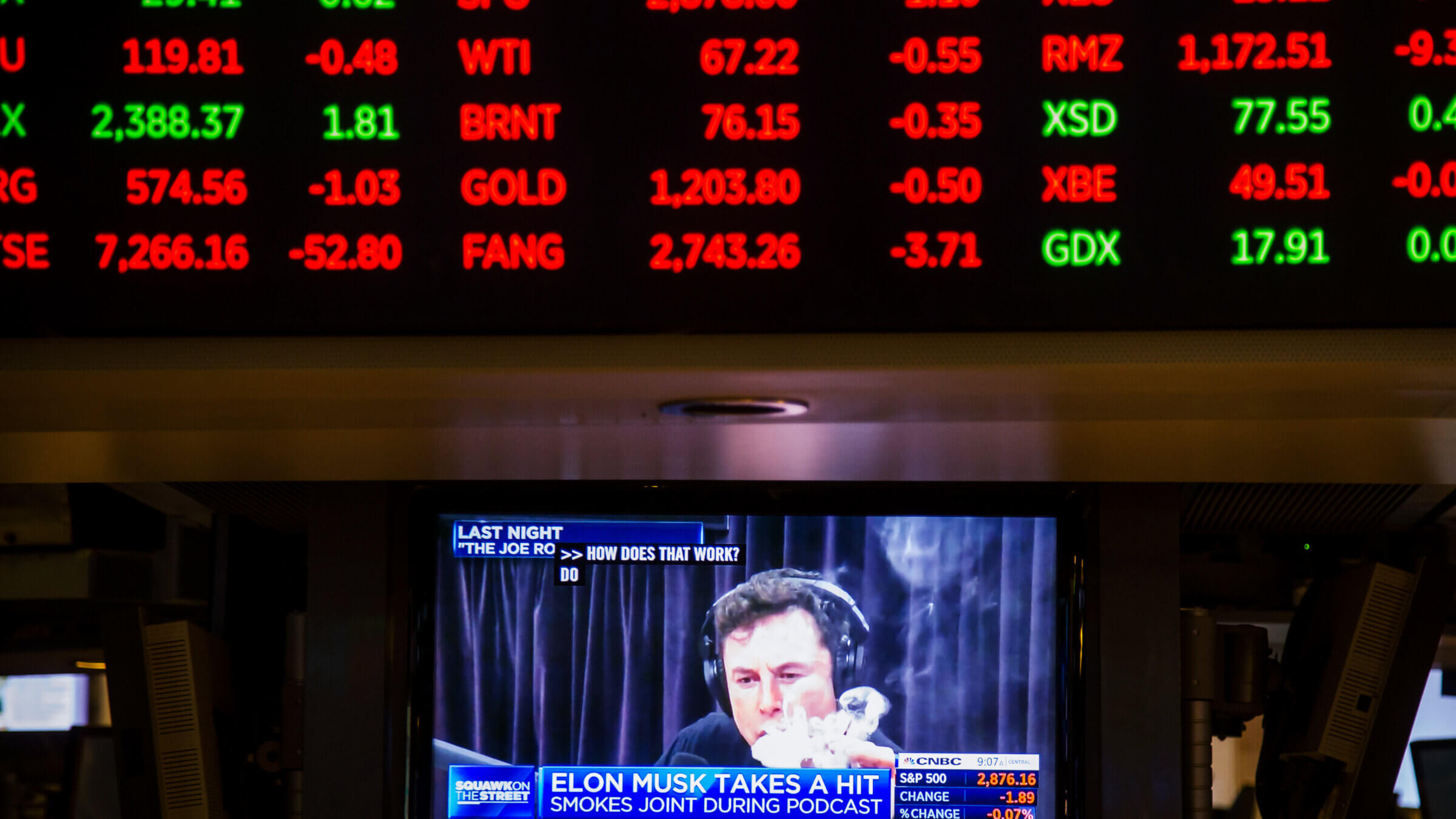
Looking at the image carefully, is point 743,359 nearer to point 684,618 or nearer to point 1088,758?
point 684,618

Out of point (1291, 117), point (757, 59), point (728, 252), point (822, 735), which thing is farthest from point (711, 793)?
point (1291, 117)

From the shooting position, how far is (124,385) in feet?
6.88

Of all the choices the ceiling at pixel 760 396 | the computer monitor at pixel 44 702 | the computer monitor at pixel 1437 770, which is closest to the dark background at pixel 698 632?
the ceiling at pixel 760 396

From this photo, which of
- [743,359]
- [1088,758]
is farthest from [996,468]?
[743,359]

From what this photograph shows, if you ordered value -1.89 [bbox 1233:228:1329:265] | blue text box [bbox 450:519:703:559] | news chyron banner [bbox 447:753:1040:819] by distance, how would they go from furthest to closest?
blue text box [bbox 450:519:703:559] → news chyron banner [bbox 447:753:1040:819] → value -1.89 [bbox 1233:228:1329:265]

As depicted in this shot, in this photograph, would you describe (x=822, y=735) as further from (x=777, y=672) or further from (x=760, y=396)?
(x=760, y=396)

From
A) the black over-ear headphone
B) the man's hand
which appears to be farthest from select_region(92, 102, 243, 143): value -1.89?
the man's hand

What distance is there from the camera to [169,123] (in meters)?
1.95

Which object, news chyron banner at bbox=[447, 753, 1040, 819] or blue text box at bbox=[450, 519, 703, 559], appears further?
blue text box at bbox=[450, 519, 703, 559]

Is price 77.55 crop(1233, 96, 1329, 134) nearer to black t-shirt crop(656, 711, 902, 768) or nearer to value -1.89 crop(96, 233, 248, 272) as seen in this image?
value -1.89 crop(96, 233, 248, 272)

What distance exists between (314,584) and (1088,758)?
1808 mm

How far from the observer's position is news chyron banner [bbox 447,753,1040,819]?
3271 mm

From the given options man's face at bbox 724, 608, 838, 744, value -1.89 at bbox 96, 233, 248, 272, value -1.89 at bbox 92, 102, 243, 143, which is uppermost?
value -1.89 at bbox 92, 102, 243, 143

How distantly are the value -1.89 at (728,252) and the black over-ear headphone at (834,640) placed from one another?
158cm
